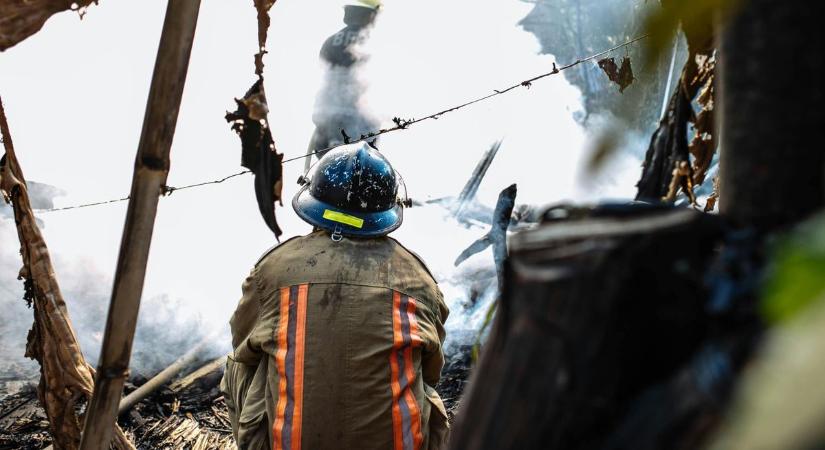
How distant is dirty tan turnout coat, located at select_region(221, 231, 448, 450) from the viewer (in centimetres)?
274

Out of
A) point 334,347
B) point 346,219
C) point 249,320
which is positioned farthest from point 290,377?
point 346,219

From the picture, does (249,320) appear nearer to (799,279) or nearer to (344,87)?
→ (799,279)

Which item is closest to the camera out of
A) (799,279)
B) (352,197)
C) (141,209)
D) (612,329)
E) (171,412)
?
(799,279)

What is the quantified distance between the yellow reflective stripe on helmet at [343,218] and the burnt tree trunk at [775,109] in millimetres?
2625

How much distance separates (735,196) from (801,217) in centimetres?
5

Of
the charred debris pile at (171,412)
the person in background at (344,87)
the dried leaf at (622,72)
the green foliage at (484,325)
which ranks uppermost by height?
→ the person in background at (344,87)

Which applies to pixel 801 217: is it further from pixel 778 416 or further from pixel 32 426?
pixel 32 426

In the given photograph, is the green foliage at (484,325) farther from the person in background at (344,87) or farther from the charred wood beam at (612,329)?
the person in background at (344,87)

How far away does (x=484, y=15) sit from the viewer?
27.8 feet

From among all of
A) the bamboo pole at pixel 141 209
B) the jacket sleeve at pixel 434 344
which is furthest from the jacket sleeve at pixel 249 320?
the bamboo pole at pixel 141 209

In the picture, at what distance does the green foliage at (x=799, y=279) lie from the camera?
313 millimetres

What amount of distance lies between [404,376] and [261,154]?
121cm

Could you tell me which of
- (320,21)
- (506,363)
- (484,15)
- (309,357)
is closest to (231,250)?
(320,21)

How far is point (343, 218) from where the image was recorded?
3.10m
